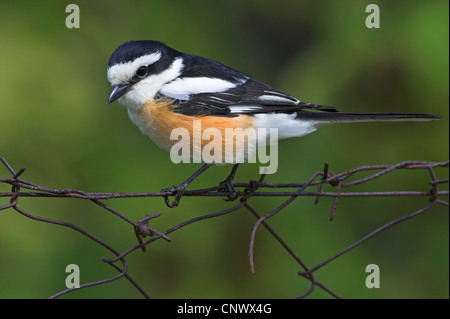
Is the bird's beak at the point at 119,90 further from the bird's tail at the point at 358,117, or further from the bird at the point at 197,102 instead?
the bird's tail at the point at 358,117

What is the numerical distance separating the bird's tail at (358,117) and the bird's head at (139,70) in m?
0.67

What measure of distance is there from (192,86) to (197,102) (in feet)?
0.33

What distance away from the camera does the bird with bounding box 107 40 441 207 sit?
284 cm

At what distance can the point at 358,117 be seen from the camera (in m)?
2.81

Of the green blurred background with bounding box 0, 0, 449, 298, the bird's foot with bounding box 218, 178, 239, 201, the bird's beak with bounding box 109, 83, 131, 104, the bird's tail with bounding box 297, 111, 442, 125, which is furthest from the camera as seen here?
the green blurred background with bounding box 0, 0, 449, 298

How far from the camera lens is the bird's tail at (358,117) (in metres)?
2.63

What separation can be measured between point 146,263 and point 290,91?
3.94 feet

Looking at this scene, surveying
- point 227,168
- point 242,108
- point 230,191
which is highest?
point 242,108

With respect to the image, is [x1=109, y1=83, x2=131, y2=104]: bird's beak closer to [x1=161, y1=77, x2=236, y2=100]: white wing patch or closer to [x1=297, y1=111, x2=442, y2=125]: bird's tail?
[x1=161, y1=77, x2=236, y2=100]: white wing patch

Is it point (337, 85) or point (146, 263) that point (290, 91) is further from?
point (146, 263)

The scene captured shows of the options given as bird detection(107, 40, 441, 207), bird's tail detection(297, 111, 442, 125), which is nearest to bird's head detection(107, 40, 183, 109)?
bird detection(107, 40, 441, 207)

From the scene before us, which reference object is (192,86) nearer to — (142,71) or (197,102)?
(197,102)

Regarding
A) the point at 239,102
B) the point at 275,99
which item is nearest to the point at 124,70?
the point at 239,102

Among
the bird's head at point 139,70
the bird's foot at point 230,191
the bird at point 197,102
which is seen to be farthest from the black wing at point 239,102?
the bird's foot at point 230,191
